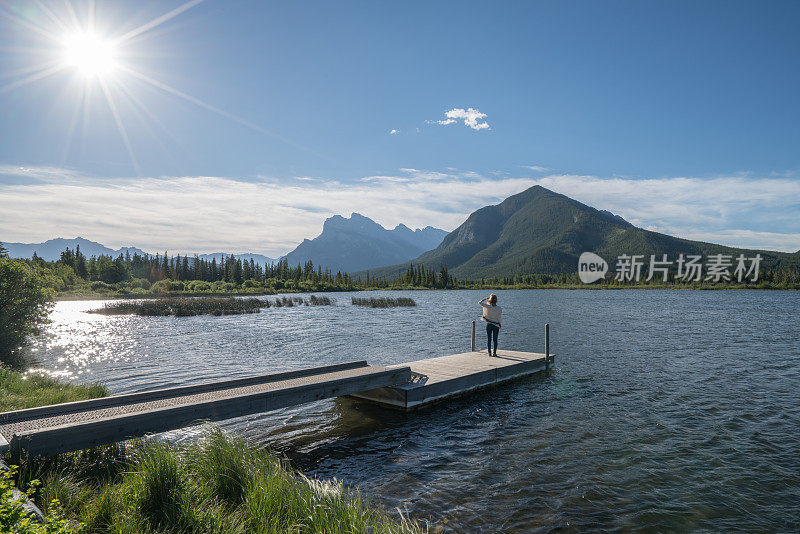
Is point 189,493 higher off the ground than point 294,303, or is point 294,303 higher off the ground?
point 189,493

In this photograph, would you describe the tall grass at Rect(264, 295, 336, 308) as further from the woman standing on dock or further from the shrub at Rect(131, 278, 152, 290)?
the shrub at Rect(131, 278, 152, 290)

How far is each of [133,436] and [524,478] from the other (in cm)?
808

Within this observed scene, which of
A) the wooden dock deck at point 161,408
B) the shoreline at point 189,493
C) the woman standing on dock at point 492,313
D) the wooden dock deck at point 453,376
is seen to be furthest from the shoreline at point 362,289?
the shoreline at point 189,493

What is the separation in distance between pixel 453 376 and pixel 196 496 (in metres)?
10.7

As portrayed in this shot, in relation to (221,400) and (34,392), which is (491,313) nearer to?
(221,400)

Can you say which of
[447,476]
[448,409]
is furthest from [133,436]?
[448,409]

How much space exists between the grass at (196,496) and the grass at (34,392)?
195 inches

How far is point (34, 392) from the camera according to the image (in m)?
13.0

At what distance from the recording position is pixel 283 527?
589cm

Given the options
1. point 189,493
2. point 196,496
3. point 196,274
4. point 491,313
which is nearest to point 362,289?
point 196,274

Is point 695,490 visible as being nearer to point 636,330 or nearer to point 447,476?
point 447,476

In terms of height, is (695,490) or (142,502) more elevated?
(142,502)

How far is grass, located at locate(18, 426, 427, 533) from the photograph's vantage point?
5742mm

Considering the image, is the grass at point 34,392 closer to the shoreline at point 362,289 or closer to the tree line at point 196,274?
the shoreline at point 362,289
